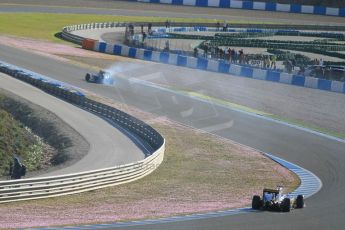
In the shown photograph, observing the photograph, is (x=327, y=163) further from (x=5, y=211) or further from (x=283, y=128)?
(x=5, y=211)

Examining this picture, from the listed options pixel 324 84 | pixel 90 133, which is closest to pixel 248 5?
pixel 324 84

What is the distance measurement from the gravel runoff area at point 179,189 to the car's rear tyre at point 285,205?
58.6 inches

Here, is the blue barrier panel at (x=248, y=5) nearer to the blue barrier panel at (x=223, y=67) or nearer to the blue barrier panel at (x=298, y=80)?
the blue barrier panel at (x=223, y=67)

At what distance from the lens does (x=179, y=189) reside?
89.1ft

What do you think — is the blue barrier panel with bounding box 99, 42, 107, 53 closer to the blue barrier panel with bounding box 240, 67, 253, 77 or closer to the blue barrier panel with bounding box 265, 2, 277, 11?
the blue barrier panel with bounding box 240, 67, 253, 77

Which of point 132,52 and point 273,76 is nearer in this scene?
point 273,76

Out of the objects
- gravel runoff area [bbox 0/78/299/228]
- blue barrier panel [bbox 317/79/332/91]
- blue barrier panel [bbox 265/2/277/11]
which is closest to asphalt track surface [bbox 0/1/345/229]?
gravel runoff area [bbox 0/78/299/228]

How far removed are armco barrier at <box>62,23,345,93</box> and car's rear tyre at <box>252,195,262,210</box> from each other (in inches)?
1113

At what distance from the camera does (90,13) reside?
8894 centimetres

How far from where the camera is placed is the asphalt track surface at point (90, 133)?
96.1 feet

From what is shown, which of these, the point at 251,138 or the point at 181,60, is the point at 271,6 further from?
the point at 251,138

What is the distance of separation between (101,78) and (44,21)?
108 ft

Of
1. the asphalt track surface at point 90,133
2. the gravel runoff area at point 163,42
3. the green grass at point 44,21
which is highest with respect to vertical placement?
the asphalt track surface at point 90,133

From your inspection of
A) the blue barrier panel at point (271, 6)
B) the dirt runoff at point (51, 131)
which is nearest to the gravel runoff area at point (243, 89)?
the dirt runoff at point (51, 131)
